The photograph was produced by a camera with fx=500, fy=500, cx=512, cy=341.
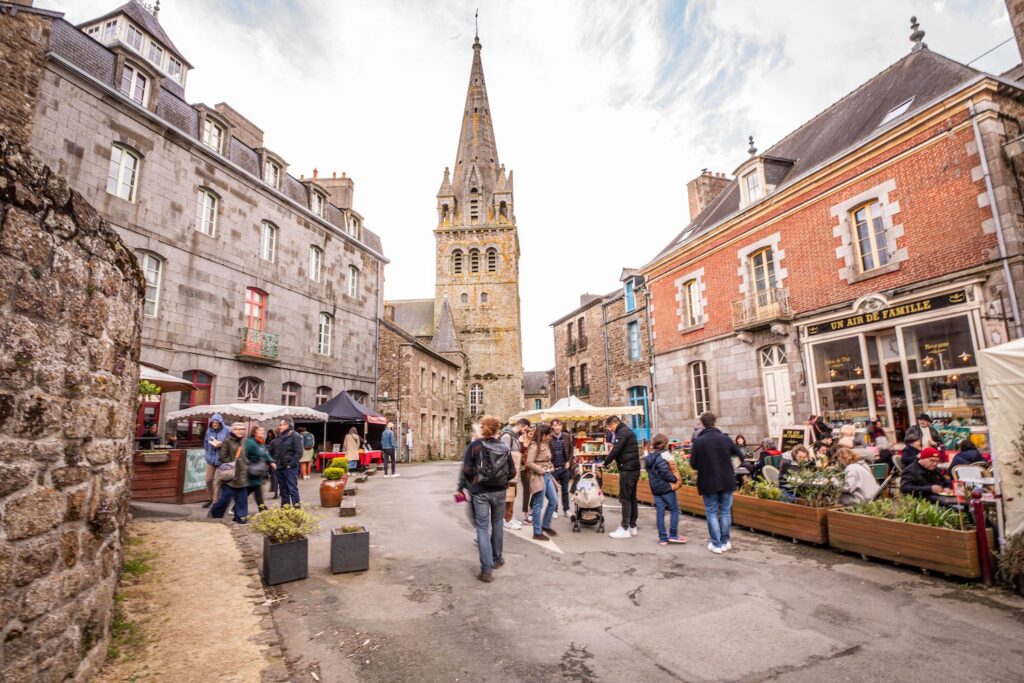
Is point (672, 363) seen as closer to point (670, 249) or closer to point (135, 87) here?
point (670, 249)

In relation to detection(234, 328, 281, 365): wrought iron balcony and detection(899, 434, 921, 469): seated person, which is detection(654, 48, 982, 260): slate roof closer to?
detection(899, 434, 921, 469): seated person

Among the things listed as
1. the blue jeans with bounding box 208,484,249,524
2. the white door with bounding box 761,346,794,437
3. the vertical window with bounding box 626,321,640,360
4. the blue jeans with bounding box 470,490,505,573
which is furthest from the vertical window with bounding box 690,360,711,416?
the blue jeans with bounding box 208,484,249,524

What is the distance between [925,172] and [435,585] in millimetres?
11966

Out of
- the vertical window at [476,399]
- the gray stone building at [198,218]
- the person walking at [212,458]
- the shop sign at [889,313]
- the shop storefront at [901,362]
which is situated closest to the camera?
the person walking at [212,458]

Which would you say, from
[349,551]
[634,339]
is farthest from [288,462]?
[634,339]

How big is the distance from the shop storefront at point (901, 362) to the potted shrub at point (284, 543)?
1068 centimetres

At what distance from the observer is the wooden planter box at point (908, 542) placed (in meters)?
4.83

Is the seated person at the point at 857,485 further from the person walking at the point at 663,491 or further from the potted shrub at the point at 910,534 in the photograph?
the person walking at the point at 663,491

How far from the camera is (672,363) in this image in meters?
16.9

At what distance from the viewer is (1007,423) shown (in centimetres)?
488

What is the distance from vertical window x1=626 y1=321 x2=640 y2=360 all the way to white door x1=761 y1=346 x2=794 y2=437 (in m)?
8.48

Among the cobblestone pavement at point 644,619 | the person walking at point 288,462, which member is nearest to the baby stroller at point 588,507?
the cobblestone pavement at point 644,619

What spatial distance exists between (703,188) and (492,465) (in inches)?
717

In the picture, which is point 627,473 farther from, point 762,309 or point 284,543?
point 762,309
